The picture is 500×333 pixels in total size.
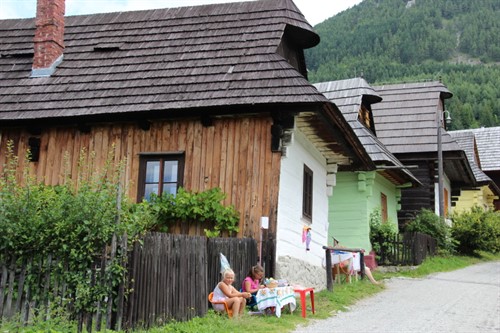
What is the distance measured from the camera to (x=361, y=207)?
19328mm

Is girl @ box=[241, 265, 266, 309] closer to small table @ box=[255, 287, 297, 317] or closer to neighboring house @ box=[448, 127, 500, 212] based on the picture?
small table @ box=[255, 287, 297, 317]

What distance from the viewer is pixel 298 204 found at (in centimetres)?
1295

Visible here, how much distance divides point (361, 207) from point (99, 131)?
368 inches

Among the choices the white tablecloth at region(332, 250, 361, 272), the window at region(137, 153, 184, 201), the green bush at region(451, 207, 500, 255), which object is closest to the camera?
the window at region(137, 153, 184, 201)

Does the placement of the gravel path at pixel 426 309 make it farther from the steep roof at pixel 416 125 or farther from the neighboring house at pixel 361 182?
the steep roof at pixel 416 125

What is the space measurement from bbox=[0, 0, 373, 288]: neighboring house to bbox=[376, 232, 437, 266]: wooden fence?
541cm

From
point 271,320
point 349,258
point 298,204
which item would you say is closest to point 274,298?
point 271,320

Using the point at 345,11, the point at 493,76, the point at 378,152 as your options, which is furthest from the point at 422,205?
the point at 345,11

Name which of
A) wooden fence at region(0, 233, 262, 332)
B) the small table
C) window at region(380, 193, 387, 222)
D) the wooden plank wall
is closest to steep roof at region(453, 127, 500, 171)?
the wooden plank wall

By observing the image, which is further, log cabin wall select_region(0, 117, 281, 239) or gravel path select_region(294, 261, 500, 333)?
log cabin wall select_region(0, 117, 281, 239)

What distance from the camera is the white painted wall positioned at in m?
11.9

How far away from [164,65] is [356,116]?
9857 mm

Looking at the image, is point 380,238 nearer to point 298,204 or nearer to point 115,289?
point 298,204

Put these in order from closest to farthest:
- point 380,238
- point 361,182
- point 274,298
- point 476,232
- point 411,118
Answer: point 274,298, point 361,182, point 380,238, point 476,232, point 411,118
